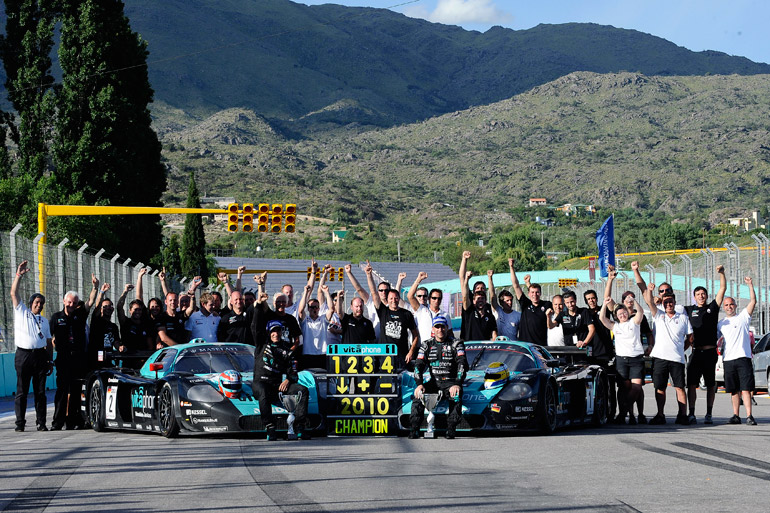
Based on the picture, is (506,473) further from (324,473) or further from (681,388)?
(681,388)

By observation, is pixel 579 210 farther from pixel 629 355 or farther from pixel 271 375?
pixel 271 375

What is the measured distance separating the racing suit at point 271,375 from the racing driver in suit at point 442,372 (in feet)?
4.48

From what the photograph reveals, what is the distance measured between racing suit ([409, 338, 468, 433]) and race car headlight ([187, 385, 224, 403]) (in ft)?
7.66

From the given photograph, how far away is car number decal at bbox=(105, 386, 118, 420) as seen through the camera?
49.4 ft

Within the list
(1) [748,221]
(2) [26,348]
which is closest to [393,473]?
(2) [26,348]

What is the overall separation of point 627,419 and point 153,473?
890 centimetres

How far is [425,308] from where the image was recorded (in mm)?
16641

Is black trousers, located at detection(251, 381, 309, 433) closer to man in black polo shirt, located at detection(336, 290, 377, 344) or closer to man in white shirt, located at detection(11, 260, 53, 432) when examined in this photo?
man in black polo shirt, located at detection(336, 290, 377, 344)

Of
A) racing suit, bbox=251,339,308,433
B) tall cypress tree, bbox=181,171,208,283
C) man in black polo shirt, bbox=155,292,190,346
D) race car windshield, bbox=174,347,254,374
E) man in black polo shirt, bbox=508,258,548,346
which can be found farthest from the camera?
tall cypress tree, bbox=181,171,208,283

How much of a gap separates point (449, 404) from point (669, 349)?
3.77 meters

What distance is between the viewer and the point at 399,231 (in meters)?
176

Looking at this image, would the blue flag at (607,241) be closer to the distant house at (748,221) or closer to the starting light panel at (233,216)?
the starting light panel at (233,216)

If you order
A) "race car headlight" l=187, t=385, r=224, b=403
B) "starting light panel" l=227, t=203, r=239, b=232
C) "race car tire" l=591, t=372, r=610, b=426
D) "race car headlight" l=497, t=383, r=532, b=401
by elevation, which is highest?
"starting light panel" l=227, t=203, r=239, b=232

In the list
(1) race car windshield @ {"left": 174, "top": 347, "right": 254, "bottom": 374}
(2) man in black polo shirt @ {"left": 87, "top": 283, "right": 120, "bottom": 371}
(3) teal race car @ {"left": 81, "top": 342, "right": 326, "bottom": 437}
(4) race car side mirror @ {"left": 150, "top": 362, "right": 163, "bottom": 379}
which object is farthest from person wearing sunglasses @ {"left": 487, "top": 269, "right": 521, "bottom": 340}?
(2) man in black polo shirt @ {"left": 87, "top": 283, "right": 120, "bottom": 371}
